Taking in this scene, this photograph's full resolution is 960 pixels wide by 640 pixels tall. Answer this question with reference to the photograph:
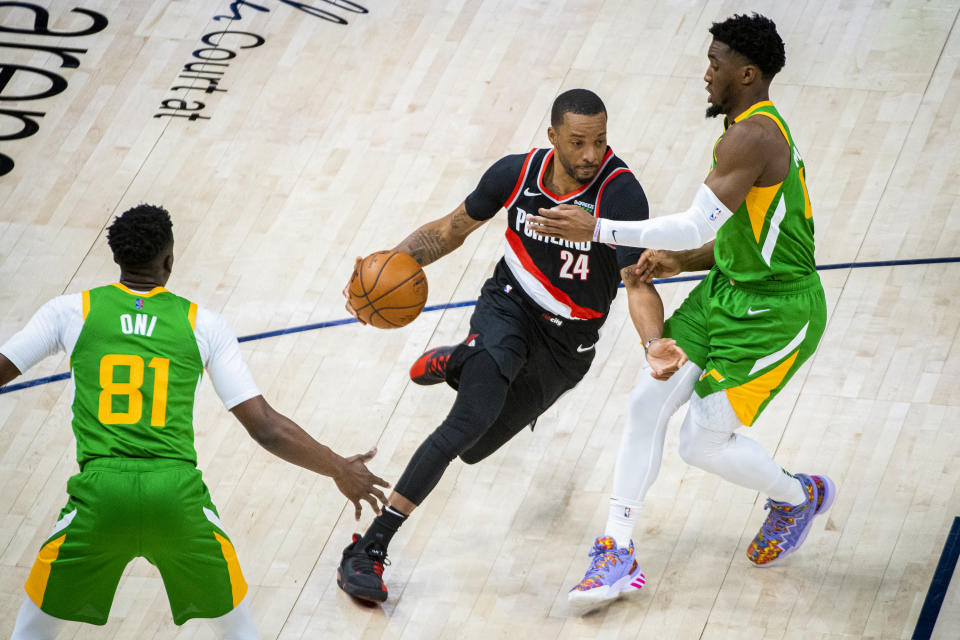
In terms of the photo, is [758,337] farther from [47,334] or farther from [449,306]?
[47,334]

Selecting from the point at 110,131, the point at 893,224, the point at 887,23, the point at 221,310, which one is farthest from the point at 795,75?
the point at 110,131

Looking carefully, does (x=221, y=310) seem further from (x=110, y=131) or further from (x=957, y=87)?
(x=957, y=87)

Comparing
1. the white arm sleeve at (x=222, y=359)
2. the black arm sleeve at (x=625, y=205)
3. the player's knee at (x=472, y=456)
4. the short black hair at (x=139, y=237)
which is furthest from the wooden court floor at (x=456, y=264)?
the short black hair at (x=139, y=237)

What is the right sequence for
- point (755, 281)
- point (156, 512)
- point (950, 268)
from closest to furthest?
point (156, 512) → point (755, 281) → point (950, 268)

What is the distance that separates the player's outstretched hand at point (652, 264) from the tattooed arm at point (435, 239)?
87 centimetres

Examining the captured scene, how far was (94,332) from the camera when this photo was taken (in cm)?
396

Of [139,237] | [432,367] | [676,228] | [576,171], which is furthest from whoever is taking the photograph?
[432,367]

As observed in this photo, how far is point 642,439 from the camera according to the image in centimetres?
496

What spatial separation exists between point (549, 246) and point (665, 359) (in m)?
0.87

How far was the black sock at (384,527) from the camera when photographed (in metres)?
5.08

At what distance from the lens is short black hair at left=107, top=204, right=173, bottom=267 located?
159 inches

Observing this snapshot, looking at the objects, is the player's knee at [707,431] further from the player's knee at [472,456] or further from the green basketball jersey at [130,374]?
the green basketball jersey at [130,374]

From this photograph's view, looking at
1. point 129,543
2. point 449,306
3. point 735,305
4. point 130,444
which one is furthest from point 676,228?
point 449,306

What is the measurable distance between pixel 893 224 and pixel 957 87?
128 cm
